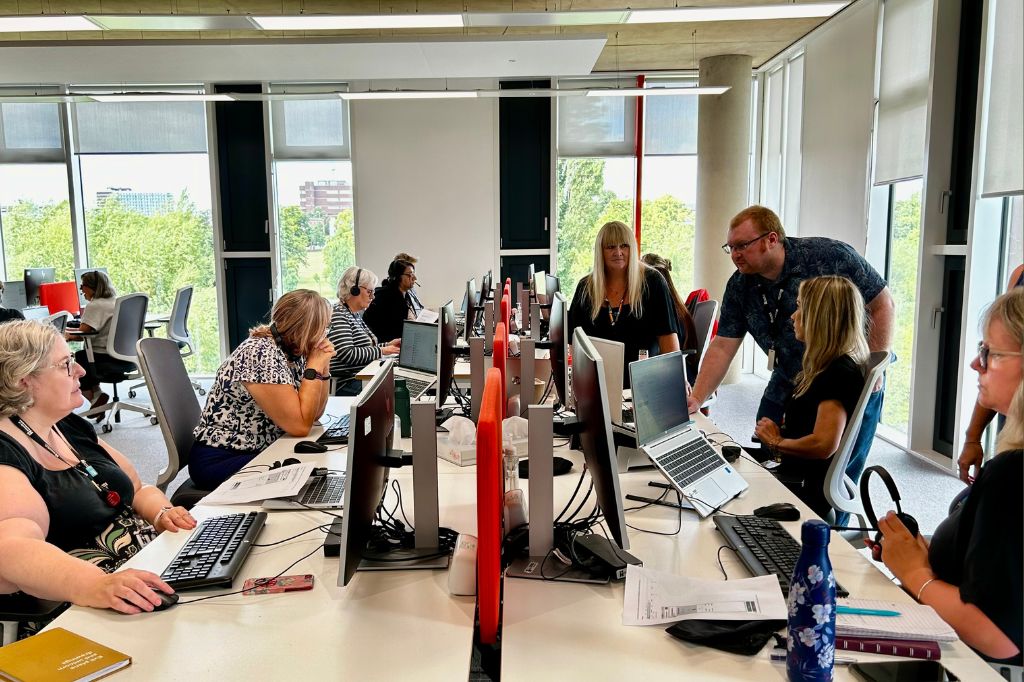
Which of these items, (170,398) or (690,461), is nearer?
(690,461)

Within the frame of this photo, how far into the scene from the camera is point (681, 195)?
841cm

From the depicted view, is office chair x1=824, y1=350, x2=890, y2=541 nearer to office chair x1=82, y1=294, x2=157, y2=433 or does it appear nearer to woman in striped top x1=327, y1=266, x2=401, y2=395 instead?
woman in striped top x1=327, y1=266, x2=401, y2=395

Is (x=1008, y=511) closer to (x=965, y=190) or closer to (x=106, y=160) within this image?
(x=965, y=190)

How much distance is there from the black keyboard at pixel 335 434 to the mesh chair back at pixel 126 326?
3837 mm

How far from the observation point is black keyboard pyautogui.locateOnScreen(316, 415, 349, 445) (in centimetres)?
274

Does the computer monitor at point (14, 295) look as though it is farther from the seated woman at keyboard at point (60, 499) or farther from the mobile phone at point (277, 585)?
the mobile phone at point (277, 585)

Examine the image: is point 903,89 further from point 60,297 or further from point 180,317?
point 60,297

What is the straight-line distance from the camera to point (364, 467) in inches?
60.2

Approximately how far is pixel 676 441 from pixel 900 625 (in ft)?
3.23

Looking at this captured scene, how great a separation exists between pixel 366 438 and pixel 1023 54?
4338 mm

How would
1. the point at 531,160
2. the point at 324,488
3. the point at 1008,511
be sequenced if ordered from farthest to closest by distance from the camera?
1. the point at 531,160
2. the point at 324,488
3. the point at 1008,511

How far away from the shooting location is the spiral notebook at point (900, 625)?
4.41 feet

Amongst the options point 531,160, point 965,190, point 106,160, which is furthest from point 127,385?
point 965,190

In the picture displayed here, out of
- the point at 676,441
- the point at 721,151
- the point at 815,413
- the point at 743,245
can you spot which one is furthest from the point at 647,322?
the point at 721,151
